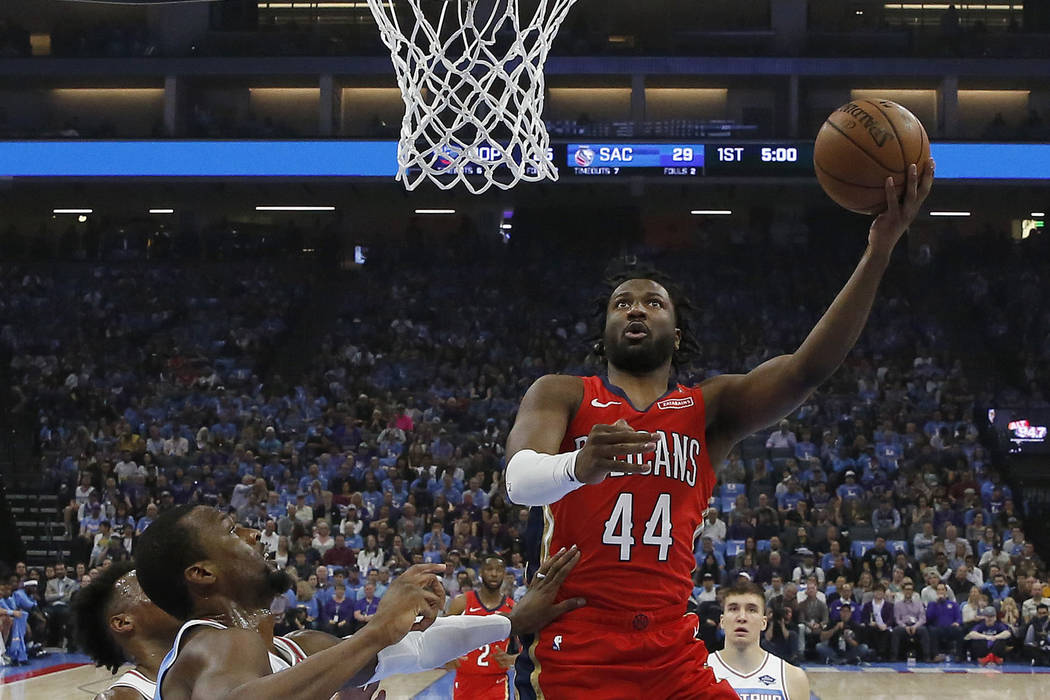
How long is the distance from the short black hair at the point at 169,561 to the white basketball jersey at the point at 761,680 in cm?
285

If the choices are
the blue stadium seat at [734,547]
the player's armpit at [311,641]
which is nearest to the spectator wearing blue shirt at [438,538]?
the blue stadium seat at [734,547]

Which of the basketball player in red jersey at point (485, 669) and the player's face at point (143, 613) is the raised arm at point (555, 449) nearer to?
the player's face at point (143, 613)

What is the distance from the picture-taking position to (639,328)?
3.40m

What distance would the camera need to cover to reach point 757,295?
19266mm

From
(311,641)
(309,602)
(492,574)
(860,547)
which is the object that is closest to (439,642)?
(311,641)

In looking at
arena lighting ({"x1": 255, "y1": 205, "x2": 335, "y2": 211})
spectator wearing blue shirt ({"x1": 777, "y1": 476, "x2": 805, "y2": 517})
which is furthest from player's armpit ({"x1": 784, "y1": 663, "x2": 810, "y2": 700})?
arena lighting ({"x1": 255, "y1": 205, "x2": 335, "y2": 211})

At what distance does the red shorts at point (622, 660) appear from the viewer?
3129mm

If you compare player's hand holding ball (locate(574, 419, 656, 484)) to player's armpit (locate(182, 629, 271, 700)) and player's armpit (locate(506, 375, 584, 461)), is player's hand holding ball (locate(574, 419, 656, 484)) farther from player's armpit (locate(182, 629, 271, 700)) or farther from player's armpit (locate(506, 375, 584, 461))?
player's armpit (locate(182, 629, 271, 700))

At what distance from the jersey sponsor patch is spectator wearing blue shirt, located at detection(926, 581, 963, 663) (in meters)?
8.83

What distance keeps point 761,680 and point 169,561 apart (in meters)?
3.06

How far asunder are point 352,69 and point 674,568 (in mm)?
18584

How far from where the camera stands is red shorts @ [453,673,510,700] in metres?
6.33

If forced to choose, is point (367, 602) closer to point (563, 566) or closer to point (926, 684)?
point (926, 684)

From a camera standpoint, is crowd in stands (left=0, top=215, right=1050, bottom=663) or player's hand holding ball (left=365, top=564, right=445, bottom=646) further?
crowd in stands (left=0, top=215, right=1050, bottom=663)
